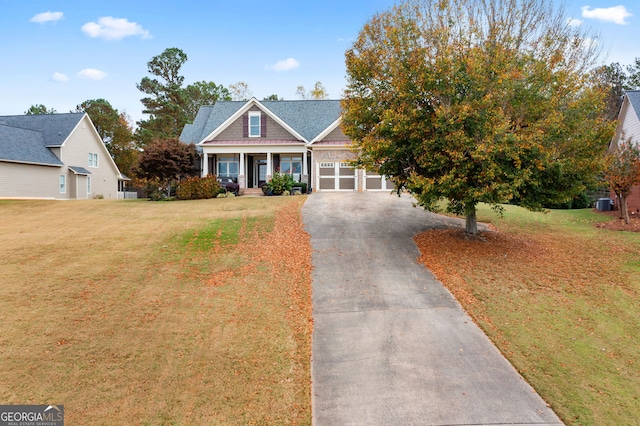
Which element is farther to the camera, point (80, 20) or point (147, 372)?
point (80, 20)

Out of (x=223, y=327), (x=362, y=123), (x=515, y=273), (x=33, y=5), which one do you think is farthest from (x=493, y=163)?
(x=33, y=5)

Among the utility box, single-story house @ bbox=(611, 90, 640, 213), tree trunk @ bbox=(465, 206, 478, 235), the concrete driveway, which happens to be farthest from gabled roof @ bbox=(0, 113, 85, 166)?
single-story house @ bbox=(611, 90, 640, 213)

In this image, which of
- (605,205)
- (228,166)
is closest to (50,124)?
(228,166)

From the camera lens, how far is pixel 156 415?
4520 mm

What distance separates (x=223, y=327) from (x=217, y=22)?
1670 centimetres

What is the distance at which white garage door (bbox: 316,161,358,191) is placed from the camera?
2617cm

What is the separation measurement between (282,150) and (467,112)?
58.0ft

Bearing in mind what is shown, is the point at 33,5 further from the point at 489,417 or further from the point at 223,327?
the point at 489,417

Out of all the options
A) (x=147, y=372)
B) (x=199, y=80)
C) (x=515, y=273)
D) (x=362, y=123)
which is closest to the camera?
(x=147, y=372)

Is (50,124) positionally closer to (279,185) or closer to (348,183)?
(279,185)

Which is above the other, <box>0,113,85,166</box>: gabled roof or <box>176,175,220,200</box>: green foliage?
<box>0,113,85,166</box>: gabled roof

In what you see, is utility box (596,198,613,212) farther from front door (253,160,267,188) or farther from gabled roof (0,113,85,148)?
gabled roof (0,113,85,148)

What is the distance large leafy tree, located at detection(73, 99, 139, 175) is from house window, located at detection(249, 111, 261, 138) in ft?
94.1

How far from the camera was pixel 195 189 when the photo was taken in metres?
22.8
